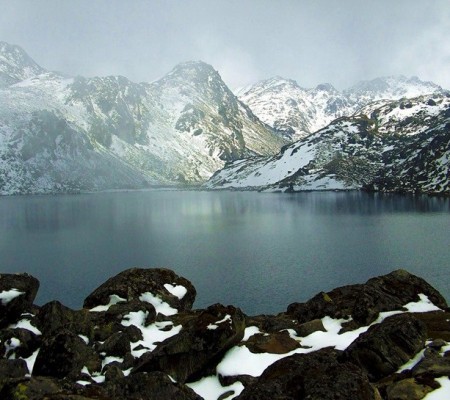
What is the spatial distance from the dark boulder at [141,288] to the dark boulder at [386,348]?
20.5 m

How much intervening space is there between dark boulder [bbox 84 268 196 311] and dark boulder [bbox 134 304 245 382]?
1346 centimetres

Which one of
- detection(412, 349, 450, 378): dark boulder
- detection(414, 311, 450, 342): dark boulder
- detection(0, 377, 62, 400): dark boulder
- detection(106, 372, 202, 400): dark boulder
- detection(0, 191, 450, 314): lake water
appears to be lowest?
detection(0, 191, 450, 314): lake water

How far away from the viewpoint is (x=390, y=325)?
940 inches

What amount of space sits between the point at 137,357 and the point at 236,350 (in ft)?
18.6

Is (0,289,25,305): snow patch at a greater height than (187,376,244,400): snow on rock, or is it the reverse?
(0,289,25,305): snow patch

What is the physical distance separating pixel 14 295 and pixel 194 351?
594 inches

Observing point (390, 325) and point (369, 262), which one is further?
point (369, 262)

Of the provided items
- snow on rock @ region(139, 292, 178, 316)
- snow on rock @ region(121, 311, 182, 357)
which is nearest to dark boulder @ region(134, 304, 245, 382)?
snow on rock @ region(121, 311, 182, 357)

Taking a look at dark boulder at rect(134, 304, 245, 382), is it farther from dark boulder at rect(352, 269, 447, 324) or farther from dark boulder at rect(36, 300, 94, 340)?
dark boulder at rect(352, 269, 447, 324)

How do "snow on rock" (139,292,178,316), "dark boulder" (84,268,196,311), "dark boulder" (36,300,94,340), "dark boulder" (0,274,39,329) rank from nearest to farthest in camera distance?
1. "dark boulder" (36,300,94,340)
2. "dark boulder" (0,274,39,329)
3. "snow on rock" (139,292,178,316)
4. "dark boulder" (84,268,196,311)

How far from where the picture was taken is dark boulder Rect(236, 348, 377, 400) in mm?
16000

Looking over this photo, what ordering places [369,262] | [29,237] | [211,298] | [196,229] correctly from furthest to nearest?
[196,229], [29,237], [369,262], [211,298]

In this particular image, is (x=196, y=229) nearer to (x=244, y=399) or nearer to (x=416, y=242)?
(x=416, y=242)

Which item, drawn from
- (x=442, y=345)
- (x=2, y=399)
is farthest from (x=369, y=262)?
(x=2, y=399)
